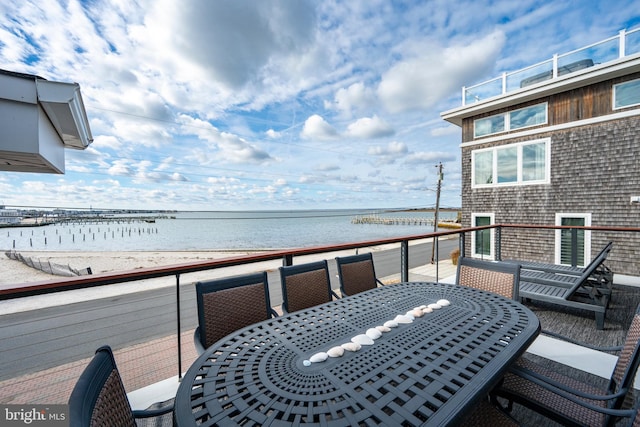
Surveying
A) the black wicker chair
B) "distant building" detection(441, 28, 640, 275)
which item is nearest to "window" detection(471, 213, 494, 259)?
"distant building" detection(441, 28, 640, 275)

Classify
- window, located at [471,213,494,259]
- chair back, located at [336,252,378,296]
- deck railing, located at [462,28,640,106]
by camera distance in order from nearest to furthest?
1. chair back, located at [336,252,378,296]
2. deck railing, located at [462,28,640,106]
3. window, located at [471,213,494,259]

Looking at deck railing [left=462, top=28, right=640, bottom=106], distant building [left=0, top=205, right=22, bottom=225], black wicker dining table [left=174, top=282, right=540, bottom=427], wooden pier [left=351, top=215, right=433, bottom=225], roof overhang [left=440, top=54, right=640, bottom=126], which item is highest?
deck railing [left=462, top=28, right=640, bottom=106]

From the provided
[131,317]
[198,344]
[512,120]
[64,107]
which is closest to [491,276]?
[198,344]

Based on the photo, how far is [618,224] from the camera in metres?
7.08

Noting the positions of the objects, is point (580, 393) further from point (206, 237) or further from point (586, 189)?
point (206, 237)

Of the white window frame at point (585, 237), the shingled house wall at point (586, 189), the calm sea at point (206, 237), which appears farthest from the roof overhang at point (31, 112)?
the calm sea at point (206, 237)

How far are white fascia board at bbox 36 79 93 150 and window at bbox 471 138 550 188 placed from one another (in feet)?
33.8

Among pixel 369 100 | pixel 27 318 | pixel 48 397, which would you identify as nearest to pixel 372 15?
pixel 369 100

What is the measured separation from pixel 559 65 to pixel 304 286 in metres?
9.76

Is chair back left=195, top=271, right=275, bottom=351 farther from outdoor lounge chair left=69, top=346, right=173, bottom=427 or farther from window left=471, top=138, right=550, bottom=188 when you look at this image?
window left=471, top=138, right=550, bottom=188

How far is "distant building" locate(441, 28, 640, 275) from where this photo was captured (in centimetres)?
696

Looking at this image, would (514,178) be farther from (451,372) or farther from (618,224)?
(451,372)

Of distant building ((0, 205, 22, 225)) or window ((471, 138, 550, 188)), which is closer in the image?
window ((471, 138, 550, 188))

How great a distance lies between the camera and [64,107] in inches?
114
